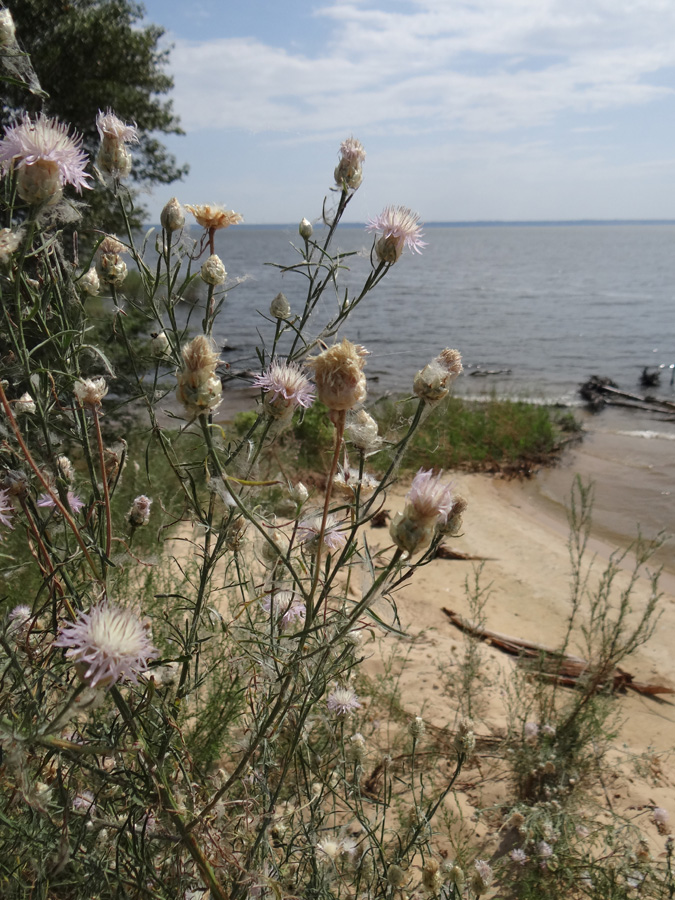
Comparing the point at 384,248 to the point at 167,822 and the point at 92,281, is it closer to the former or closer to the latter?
the point at 92,281

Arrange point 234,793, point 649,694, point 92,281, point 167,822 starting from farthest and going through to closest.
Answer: point 649,694
point 234,793
point 92,281
point 167,822

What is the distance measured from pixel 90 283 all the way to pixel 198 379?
30.5 inches

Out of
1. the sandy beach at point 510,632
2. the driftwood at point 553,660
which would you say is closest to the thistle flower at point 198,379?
the sandy beach at point 510,632

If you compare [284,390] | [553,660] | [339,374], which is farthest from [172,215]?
[553,660]

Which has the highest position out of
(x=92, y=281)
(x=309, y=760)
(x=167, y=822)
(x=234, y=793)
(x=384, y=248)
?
(x=384, y=248)

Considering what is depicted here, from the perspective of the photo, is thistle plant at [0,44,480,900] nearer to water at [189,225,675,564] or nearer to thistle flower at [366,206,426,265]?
thistle flower at [366,206,426,265]

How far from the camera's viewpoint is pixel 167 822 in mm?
1223

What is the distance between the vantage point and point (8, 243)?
107cm

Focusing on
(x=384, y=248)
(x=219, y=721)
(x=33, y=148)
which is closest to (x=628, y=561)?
(x=219, y=721)

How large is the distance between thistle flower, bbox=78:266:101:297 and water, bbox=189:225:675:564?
0.32 m

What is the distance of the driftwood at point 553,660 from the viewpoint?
408cm

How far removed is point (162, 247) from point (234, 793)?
160cm

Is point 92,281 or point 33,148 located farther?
point 92,281

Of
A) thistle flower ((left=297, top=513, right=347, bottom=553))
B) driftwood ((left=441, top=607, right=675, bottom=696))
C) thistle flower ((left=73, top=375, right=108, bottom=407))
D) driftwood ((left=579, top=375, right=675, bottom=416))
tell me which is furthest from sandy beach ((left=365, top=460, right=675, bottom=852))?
driftwood ((left=579, top=375, right=675, bottom=416))
